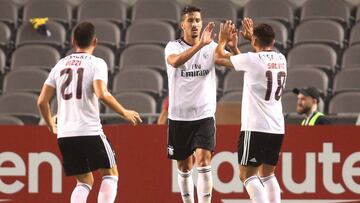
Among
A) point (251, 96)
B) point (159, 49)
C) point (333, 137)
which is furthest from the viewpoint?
point (159, 49)

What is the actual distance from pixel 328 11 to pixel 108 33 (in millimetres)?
3364

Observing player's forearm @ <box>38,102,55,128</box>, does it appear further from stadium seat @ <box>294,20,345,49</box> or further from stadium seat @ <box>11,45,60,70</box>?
stadium seat @ <box>294,20,345,49</box>

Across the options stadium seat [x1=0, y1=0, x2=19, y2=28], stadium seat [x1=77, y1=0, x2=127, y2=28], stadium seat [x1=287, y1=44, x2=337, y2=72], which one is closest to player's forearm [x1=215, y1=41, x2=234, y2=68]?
stadium seat [x1=287, y1=44, x2=337, y2=72]

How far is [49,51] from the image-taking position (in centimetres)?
1698

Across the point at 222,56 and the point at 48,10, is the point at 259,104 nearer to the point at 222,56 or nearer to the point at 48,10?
the point at 222,56

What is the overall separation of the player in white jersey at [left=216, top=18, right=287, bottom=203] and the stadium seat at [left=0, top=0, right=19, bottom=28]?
7646 mm

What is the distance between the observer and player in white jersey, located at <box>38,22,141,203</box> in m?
10.3

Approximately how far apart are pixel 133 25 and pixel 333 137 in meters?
5.25

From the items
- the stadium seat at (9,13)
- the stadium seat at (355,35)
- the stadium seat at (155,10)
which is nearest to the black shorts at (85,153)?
the stadium seat at (355,35)

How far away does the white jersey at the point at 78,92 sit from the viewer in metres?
10.3

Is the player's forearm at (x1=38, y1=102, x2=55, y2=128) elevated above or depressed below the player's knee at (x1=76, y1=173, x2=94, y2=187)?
above

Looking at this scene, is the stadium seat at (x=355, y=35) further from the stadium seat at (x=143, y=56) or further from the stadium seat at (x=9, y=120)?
the stadium seat at (x=9, y=120)

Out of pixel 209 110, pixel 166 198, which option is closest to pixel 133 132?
pixel 166 198

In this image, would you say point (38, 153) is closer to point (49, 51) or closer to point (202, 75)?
point (202, 75)
